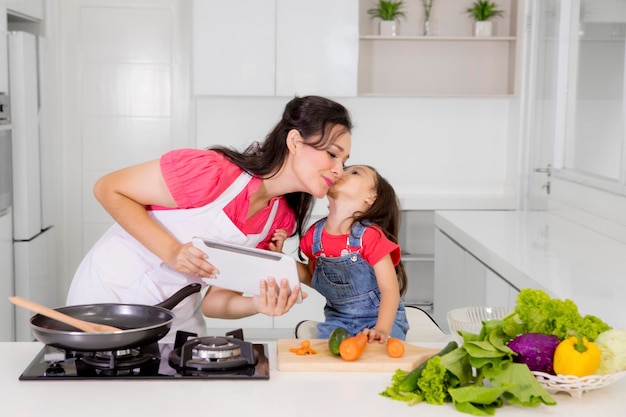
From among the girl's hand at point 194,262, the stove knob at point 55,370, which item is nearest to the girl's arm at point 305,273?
the girl's hand at point 194,262

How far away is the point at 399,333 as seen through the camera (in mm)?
2453

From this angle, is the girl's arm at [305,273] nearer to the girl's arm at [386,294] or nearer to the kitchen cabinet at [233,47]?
the girl's arm at [386,294]

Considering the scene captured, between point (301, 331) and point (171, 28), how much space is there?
3.11m

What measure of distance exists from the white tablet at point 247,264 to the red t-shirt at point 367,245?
1.57ft

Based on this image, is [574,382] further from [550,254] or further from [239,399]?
[550,254]

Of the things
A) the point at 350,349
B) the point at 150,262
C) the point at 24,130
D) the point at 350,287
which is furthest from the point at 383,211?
the point at 24,130

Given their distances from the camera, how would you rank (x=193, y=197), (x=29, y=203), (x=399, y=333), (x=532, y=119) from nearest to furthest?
(x=193, y=197)
(x=399, y=333)
(x=29, y=203)
(x=532, y=119)

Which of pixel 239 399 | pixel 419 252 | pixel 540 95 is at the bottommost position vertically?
pixel 419 252

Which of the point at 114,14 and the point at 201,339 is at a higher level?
the point at 114,14

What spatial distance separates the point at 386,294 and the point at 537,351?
2.52 feet

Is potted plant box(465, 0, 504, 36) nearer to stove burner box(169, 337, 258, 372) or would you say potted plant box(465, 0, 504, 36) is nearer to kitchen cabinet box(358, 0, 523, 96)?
kitchen cabinet box(358, 0, 523, 96)

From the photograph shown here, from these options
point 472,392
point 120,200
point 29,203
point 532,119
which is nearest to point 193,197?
point 120,200

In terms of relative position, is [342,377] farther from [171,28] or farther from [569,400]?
[171,28]

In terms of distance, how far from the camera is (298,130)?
6.88 ft
